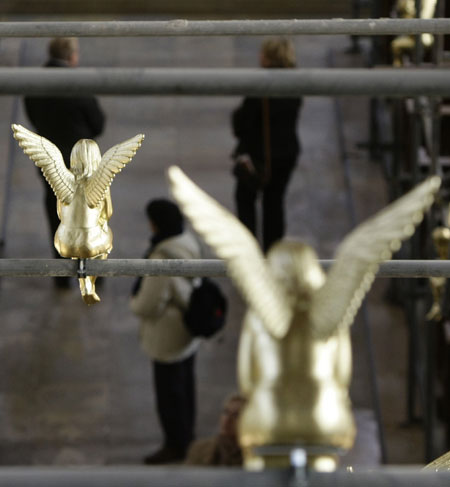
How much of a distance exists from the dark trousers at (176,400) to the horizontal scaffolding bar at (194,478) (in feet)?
15.4

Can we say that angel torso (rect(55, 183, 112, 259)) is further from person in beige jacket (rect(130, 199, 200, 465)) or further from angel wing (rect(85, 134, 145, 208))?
person in beige jacket (rect(130, 199, 200, 465))

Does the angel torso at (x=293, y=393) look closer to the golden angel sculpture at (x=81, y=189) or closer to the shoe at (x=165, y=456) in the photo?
the golden angel sculpture at (x=81, y=189)

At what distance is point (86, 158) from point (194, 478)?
988 mm

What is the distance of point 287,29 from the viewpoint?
6.49 feet

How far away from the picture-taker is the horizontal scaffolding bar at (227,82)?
1.49 meters

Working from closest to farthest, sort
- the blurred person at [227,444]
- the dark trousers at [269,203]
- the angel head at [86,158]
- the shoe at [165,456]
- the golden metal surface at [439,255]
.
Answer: the angel head at [86,158], the blurred person at [227,444], the golden metal surface at [439,255], the shoe at [165,456], the dark trousers at [269,203]

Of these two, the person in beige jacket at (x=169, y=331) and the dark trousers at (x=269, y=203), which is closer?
the person in beige jacket at (x=169, y=331)

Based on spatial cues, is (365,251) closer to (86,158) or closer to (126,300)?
(86,158)

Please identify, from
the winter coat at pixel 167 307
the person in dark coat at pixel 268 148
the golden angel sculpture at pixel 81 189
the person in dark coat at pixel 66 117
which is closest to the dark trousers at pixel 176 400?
the winter coat at pixel 167 307

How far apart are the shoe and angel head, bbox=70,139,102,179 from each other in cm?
431

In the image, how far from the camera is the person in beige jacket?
5.43 metres

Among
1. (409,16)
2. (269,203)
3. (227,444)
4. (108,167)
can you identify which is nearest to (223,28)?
(108,167)

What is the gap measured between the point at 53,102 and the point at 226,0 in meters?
3.49

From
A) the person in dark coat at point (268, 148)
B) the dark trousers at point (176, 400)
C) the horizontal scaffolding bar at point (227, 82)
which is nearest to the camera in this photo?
the horizontal scaffolding bar at point (227, 82)
